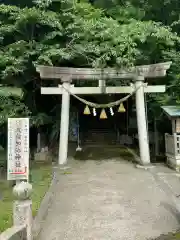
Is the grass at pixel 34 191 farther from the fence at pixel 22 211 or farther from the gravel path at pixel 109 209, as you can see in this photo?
the fence at pixel 22 211

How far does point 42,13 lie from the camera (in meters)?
11.8

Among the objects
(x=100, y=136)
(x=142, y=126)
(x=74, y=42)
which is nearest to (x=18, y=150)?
(x=142, y=126)

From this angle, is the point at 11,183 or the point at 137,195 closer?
the point at 137,195

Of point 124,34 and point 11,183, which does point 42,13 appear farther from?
point 11,183

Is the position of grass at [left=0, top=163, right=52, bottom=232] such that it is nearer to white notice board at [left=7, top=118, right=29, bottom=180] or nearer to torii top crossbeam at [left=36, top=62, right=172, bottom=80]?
white notice board at [left=7, top=118, right=29, bottom=180]

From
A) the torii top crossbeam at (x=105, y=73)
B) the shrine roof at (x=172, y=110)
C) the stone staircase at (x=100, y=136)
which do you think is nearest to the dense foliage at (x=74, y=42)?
the torii top crossbeam at (x=105, y=73)

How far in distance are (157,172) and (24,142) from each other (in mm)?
6198

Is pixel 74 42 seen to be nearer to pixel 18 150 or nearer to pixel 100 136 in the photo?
pixel 18 150

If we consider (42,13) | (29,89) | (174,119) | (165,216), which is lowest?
(165,216)

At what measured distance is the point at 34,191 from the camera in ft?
26.3

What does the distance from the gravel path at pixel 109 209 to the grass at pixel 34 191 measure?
433 mm

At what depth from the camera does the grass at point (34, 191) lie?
591 cm

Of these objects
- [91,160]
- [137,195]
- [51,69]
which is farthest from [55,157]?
[137,195]

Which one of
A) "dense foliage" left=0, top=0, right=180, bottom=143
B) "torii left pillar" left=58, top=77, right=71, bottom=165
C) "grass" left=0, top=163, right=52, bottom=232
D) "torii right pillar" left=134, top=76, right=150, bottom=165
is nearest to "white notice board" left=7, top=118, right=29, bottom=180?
"grass" left=0, top=163, right=52, bottom=232
